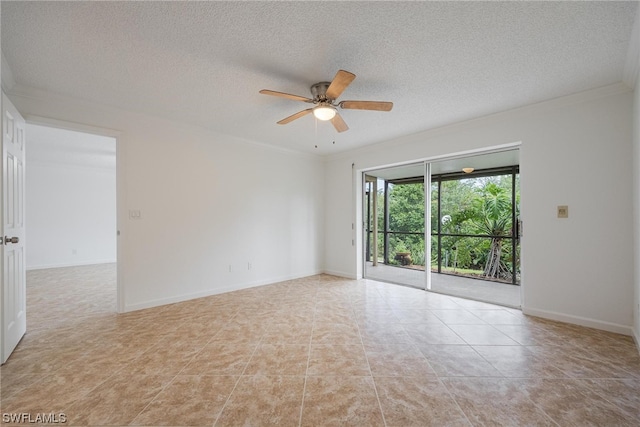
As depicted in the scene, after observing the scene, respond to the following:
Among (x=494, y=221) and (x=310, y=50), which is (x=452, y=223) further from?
(x=310, y=50)

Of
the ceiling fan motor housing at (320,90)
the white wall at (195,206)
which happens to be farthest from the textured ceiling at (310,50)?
the white wall at (195,206)

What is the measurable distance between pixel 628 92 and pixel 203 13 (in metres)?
3.87

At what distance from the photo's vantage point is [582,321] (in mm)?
2775

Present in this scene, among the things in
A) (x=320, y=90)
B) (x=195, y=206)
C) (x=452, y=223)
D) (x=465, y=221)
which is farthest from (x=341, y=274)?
Result: (x=320, y=90)

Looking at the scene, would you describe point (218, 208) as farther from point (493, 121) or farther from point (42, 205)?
point (42, 205)

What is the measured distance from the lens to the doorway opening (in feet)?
16.0

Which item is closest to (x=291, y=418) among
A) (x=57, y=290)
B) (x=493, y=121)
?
(x=493, y=121)

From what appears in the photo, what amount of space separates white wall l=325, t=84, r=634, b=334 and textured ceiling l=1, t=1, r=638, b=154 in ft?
1.03

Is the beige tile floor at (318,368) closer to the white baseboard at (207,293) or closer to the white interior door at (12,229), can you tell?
the white baseboard at (207,293)

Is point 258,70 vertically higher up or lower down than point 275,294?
higher up

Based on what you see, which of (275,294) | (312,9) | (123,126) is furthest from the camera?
(275,294)

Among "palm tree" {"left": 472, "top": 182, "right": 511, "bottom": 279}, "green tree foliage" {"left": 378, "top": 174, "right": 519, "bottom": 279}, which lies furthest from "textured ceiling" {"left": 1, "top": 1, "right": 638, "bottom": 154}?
"palm tree" {"left": 472, "top": 182, "right": 511, "bottom": 279}

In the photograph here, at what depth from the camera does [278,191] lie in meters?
4.84

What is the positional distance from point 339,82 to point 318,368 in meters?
2.22
